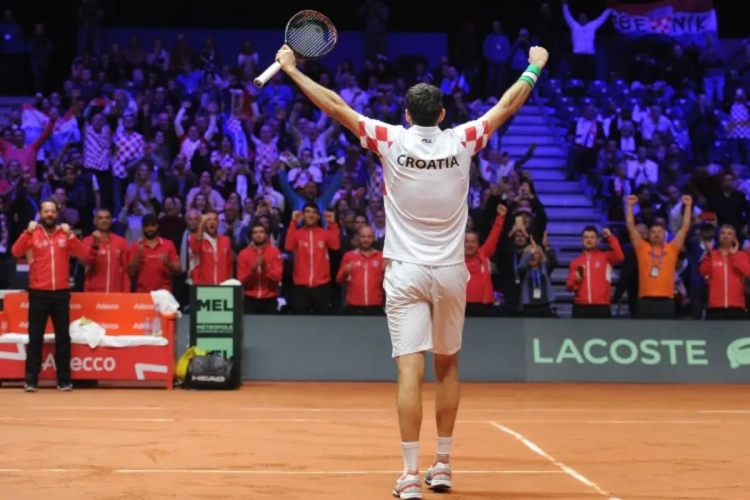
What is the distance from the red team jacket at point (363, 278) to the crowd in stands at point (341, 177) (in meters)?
0.03

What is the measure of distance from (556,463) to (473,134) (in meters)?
2.57

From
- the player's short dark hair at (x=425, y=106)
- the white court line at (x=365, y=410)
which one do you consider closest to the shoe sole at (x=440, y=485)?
the player's short dark hair at (x=425, y=106)

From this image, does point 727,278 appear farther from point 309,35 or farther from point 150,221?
point 309,35

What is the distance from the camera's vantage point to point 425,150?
7328 millimetres

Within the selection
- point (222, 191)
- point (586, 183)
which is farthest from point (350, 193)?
point (586, 183)

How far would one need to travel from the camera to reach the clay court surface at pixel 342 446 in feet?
24.3

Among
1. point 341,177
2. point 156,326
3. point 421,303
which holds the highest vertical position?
point 341,177

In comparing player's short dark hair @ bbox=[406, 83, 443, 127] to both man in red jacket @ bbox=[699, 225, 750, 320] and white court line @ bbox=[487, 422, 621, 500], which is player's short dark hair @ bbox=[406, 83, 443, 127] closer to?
white court line @ bbox=[487, 422, 621, 500]

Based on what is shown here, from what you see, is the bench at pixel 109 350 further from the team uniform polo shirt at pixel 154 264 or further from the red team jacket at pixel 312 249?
the red team jacket at pixel 312 249

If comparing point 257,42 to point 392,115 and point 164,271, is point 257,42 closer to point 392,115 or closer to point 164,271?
point 392,115

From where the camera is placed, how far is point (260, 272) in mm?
17094

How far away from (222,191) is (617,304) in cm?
664

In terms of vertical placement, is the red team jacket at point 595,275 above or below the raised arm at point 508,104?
A: below

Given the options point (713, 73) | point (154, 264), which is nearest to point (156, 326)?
point (154, 264)
